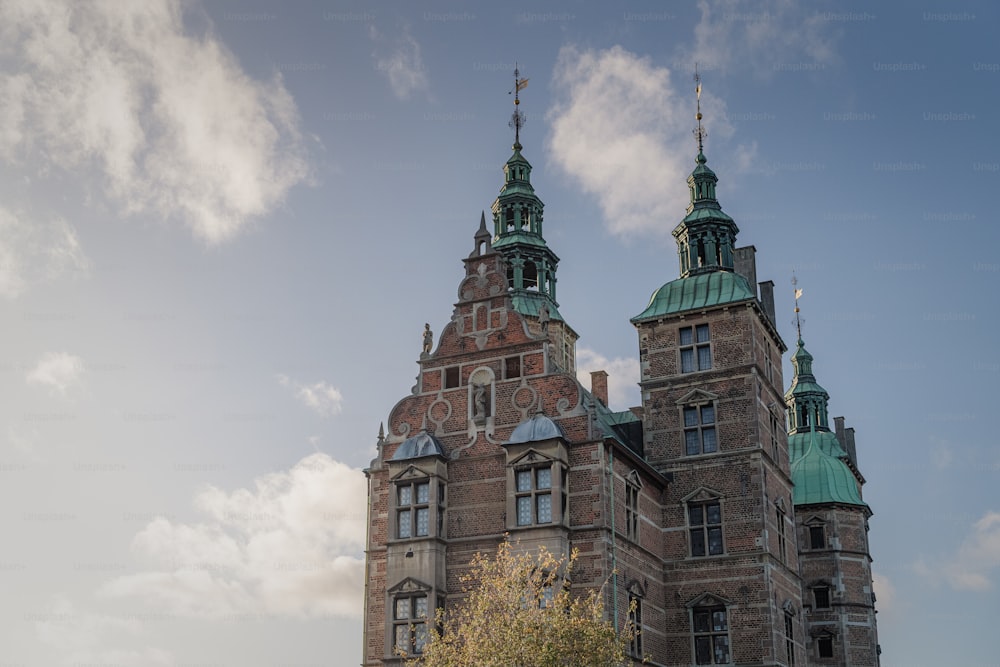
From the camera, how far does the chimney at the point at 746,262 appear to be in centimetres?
4150

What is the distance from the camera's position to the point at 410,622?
3322cm

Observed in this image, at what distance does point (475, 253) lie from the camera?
1469 inches

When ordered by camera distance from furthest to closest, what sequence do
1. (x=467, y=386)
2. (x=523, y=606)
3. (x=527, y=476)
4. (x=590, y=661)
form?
(x=467, y=386)
(x=527, y=476)
(x=523, y=606)
(x=590, y=661)

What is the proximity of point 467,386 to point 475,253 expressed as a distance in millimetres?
4467

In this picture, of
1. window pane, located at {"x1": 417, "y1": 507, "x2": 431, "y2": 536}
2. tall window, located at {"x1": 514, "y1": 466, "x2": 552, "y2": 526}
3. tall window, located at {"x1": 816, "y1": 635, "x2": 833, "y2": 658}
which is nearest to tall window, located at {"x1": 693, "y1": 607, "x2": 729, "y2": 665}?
tall window, located at {"x1": 514, "y1": 466, "x2": 552, "y2": 526}

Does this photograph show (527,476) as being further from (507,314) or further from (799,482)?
(799,482)

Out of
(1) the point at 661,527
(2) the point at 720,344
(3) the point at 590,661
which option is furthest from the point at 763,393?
(3) the point at 590,661

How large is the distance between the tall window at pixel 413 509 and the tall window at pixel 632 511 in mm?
5864

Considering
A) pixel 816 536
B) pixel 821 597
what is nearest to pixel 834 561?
pixel 816 536

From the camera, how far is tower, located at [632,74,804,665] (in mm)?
35188

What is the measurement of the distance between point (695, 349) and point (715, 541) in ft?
20.9

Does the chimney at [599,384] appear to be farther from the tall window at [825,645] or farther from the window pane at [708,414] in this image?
the tall window at [825,645]

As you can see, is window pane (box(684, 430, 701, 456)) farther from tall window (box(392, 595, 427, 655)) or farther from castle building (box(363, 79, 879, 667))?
tall window (box(392, 595, 427, 655))

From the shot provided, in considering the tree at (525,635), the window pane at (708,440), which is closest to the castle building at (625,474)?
the window pane at (708,440)
